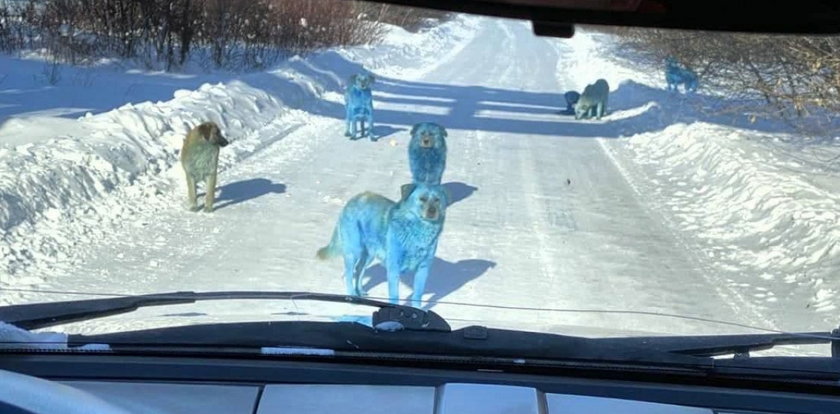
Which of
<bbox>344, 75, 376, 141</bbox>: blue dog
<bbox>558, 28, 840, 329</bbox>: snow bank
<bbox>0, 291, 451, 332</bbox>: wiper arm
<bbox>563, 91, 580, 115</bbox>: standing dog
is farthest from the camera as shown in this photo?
<bbox>563, 91, 580, 115</bbox>: standing dog

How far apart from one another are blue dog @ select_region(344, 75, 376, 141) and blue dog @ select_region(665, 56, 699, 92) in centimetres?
562

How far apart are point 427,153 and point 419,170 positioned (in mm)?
164

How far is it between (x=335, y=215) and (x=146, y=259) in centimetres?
185

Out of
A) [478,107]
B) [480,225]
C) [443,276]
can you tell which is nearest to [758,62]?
[443,276]

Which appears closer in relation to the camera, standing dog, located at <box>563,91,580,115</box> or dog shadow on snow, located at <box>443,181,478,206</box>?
dog shadow on snow, located at <box>443,181,478,206</box>

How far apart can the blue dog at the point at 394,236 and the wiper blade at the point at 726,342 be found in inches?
122

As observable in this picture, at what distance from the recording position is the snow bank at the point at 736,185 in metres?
7.22

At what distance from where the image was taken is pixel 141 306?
11.0 feet

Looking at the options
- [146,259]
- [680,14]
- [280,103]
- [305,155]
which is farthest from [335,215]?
[280,103]

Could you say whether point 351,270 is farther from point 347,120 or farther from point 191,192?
point 347,120

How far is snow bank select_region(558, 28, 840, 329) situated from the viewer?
7.22 metres

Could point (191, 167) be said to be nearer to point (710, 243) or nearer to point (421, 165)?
point (421, 165)

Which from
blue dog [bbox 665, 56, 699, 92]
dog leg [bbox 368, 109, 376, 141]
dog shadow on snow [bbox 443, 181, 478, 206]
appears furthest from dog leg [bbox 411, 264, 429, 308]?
dog leg [bbox 368, 109, 376, 141]

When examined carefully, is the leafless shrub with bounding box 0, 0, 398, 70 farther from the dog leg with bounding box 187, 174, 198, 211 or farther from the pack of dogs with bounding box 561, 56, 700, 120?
the pack of dogs with bounding box 561, 56, 700, 120
